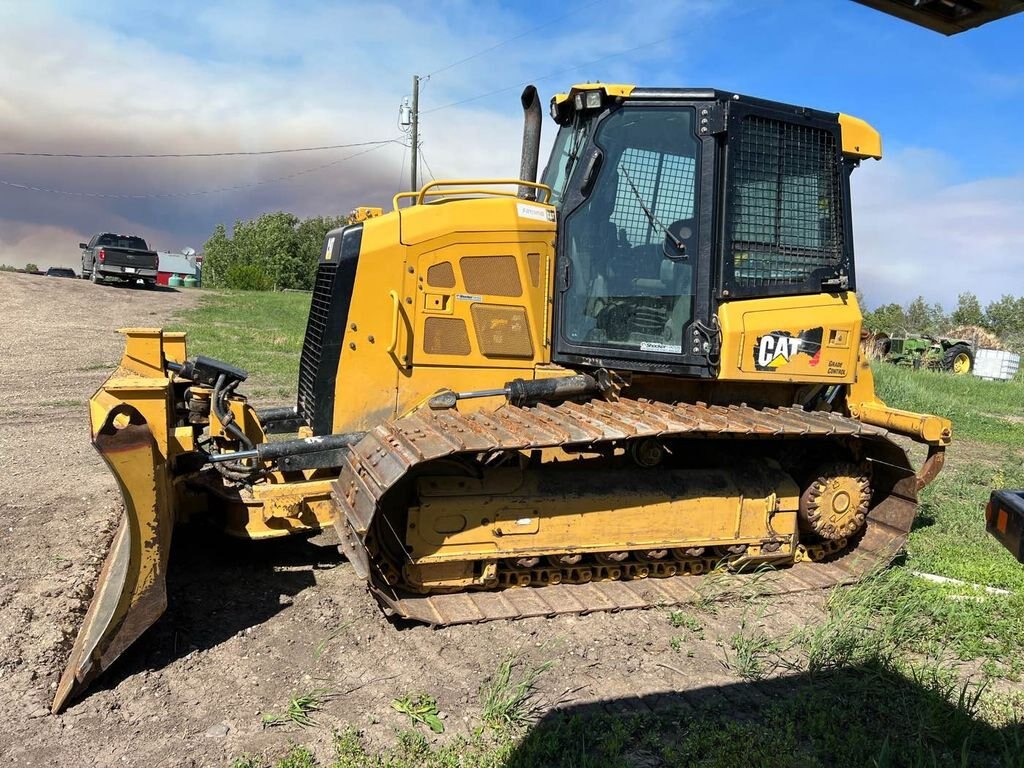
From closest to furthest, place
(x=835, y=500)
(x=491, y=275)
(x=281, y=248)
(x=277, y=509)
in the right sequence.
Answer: (x=277, y=509), (x=491, y=275), (x=835, y=500), (x=281, y=248)

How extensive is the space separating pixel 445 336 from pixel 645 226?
1.34 meters

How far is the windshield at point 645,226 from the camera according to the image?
455 cm

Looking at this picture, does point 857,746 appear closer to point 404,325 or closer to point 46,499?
point 404,325

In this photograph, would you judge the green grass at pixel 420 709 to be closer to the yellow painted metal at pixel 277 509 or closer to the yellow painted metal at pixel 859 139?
the yellow painted metal at pixel 277 509

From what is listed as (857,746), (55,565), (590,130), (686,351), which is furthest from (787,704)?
(55,565)

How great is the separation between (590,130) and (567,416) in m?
1.70

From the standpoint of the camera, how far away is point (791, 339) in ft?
15.5

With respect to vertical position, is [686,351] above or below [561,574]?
above

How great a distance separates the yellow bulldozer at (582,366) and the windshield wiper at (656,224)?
0.01m

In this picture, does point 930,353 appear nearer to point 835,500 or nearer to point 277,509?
point 835,500

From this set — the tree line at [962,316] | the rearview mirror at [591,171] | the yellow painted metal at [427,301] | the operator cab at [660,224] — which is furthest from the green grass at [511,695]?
the tree line at [962,316]

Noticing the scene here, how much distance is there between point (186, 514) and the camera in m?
4.62

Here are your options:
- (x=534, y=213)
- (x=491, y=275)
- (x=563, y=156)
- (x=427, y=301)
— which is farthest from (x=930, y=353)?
(x=427, y=301)

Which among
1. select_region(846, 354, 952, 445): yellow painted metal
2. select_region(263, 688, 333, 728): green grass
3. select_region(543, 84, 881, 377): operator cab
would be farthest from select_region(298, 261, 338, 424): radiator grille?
select_region(846, 354, 952, 445): yellow painted metal
